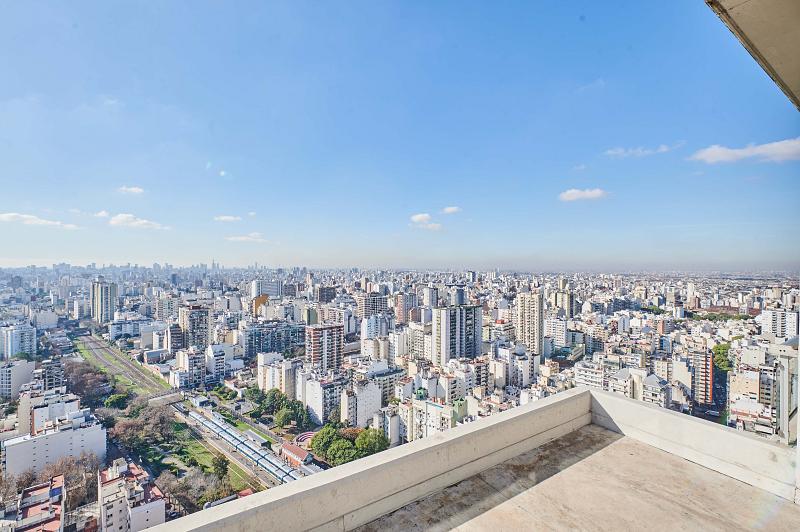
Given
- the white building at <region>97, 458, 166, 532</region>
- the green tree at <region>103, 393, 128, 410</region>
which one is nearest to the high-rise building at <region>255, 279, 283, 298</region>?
the green tree at <region>103, 393, 128, 410</region>

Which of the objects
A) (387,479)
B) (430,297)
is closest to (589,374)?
(387,479)

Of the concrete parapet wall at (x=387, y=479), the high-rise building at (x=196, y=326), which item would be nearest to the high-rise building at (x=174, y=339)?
the high-rise building at (x=196, y=326)

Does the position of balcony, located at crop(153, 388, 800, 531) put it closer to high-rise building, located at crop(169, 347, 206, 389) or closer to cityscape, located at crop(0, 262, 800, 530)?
cityscape, located at crop(0, 262, 800, 530)

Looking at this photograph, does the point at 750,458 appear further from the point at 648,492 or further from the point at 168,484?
the point at 168,484

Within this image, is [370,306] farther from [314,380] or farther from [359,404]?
[359,404]

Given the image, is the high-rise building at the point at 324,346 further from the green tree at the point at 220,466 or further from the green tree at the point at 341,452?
the green tree at the point at 341,452
